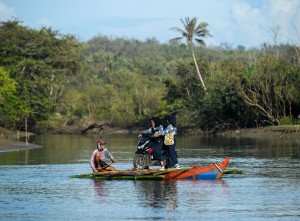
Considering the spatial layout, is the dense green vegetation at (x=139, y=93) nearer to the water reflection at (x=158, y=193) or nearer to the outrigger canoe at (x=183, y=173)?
the outrigger canoe at (x=183, y=173)

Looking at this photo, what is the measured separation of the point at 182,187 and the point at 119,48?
528 ft

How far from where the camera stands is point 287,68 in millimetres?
64438

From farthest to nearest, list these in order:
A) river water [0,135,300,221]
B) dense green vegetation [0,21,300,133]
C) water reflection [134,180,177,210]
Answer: dense green vegetation [0,21,300,133] < water reflection [134,180,177,210] < river water [0,135,300,221]

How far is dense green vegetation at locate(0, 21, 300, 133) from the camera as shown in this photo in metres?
64.6

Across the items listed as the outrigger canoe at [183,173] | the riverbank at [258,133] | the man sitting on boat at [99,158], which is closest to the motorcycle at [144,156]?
the outrigger canoe at [183,173]

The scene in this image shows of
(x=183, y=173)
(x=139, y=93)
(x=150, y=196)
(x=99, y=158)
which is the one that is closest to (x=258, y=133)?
(x=139, y=93)

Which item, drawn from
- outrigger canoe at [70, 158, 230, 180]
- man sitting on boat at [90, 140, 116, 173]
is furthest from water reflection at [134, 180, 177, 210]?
man sitting on boat at [90, 140, 116, 173]

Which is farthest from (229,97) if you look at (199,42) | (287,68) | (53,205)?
(53,205)

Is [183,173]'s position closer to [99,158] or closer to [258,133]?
[99,158]

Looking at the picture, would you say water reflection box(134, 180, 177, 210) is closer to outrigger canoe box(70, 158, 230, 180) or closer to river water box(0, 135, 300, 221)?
river water box(0, 135, 300, 221)

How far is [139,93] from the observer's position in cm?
9162

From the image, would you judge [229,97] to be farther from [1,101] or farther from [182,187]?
[182,187]

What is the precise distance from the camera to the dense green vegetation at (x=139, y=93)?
64562 millimetres

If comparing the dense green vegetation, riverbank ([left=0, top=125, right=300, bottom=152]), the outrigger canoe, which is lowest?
the outrigger canoe
